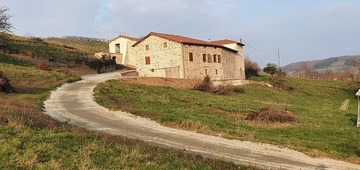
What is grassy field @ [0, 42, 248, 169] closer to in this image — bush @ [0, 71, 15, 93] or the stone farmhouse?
bush @ [0, 71, 15, 93]

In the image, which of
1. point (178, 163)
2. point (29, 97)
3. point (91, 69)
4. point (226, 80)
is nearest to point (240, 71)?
point (226, 80)

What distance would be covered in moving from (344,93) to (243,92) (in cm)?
2504

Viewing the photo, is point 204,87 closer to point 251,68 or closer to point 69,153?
point 69,153

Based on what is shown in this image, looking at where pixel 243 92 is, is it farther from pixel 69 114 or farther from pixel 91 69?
pixel 69 114

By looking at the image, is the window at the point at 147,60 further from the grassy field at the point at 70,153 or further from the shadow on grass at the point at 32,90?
the grassy field at the point at 70,153

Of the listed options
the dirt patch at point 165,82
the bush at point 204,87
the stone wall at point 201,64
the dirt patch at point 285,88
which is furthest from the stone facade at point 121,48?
the bush at point 204,87

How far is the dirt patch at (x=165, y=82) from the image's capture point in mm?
39869

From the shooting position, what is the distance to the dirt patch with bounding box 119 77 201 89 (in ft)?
131

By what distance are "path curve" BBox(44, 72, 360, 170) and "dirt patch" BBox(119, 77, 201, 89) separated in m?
18.4

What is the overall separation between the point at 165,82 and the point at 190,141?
2817 cm

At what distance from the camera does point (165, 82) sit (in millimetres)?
41781

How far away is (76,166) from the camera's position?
721cm

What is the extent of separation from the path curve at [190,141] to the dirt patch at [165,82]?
60.3 ft

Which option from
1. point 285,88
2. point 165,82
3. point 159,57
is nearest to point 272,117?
point 165,82
